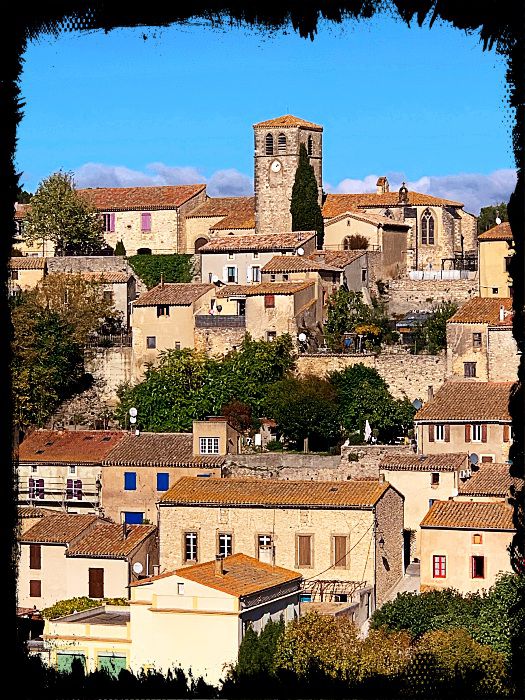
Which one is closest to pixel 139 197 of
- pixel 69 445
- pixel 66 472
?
pixel 69 445

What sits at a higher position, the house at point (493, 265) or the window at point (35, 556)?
the house at point (493, 265)

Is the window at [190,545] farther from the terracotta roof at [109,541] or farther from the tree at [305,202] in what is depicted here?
the tree at [305,202]

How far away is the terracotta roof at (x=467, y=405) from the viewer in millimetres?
24172

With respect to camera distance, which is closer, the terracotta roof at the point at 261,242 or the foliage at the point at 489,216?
the terracotta roof at the point at 261,242

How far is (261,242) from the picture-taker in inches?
1244

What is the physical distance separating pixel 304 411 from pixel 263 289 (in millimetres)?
3761

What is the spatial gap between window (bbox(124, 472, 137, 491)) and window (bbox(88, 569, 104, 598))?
2.73 meters

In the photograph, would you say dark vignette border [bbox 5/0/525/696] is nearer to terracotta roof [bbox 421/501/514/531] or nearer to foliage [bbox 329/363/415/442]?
terracotta roof [bbox 421/501/514/531]

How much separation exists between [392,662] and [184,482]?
38.0ft

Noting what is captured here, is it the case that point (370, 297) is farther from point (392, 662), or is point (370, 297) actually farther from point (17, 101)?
point (17, 101)

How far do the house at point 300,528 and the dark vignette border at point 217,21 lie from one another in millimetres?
19000

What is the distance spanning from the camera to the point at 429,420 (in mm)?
24391

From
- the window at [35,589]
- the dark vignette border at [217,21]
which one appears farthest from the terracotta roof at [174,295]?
the dark vignette border at [217,21]

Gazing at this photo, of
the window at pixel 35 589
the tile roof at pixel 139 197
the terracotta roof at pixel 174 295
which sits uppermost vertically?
the tile roof at pixel 139 197
